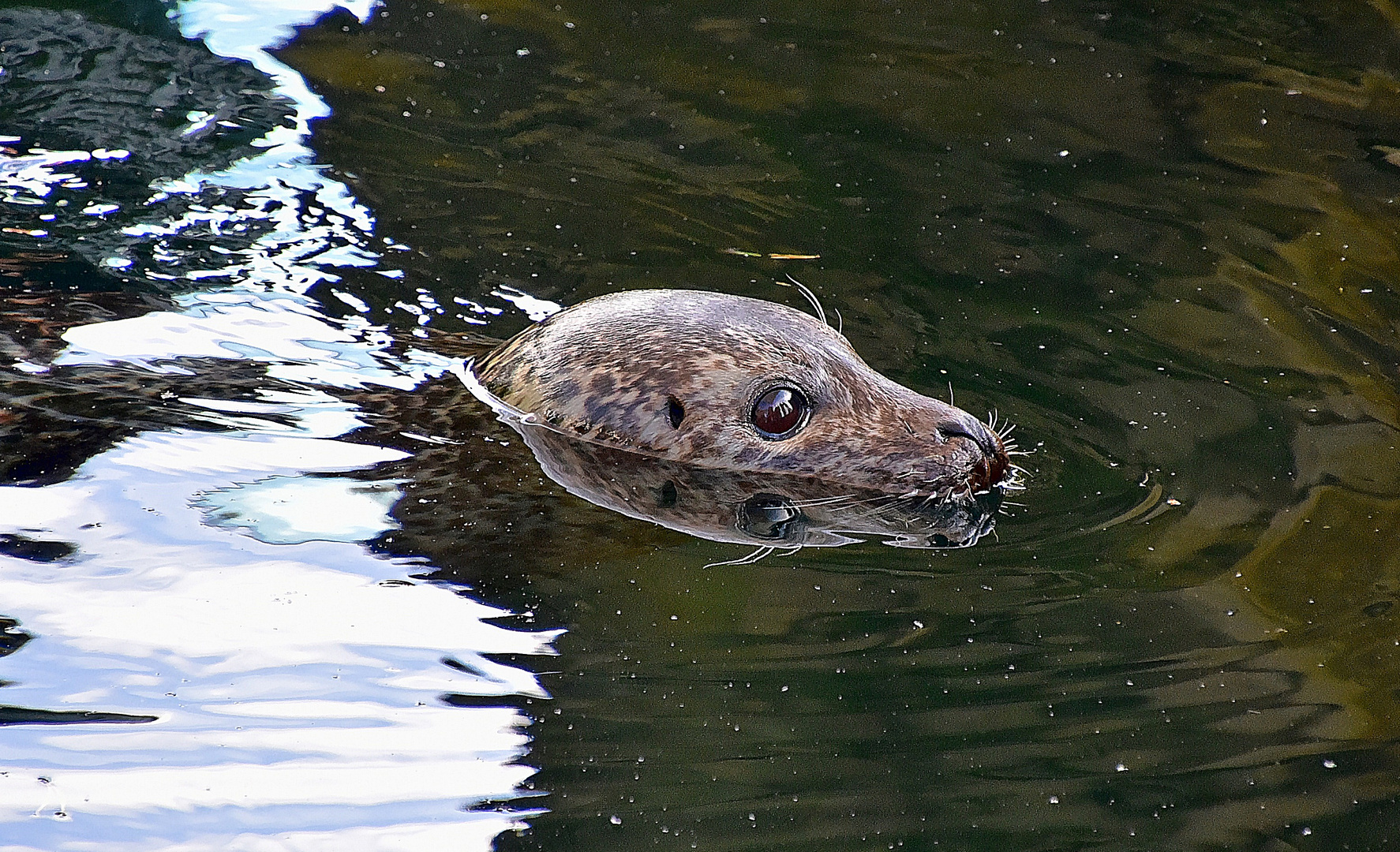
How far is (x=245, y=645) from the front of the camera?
3.69m

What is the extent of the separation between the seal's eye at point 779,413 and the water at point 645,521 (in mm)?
674

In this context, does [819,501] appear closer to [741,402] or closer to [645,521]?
[741,402]

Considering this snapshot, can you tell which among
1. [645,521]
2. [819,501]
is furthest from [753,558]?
[819,501]

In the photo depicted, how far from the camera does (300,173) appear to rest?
704 cm

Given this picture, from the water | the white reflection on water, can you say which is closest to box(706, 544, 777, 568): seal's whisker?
the water

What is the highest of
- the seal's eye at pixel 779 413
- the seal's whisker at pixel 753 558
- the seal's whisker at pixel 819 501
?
the seal's eye at pixel 779 413

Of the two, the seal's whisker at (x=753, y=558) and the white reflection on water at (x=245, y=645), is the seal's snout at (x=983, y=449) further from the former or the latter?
the white reflection on water at (x=245, y=645)

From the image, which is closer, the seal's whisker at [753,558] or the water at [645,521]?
the water at [645,521]

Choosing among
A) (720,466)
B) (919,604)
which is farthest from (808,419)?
(919,604)

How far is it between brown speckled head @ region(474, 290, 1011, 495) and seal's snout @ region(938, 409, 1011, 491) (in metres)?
0.01

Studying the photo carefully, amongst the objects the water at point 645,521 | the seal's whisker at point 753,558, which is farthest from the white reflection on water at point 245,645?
the seal's whisker at point 753,558

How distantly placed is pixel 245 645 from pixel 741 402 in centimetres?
189

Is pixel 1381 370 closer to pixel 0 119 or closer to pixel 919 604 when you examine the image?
pixel 919 604

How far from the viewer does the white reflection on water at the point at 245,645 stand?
305 cm
